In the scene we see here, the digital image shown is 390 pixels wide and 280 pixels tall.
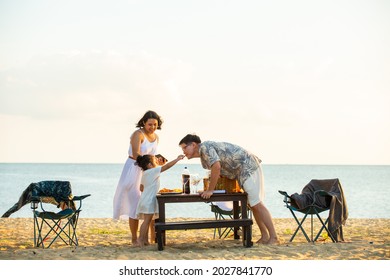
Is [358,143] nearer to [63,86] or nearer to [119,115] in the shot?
[119,115]

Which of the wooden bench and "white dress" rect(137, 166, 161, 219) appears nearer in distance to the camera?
the wooden bench

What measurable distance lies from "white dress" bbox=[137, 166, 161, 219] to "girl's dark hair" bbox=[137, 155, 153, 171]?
63 millimetres

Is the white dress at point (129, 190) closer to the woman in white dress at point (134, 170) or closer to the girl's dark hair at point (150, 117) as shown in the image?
the woman in white dress at point (134, 170)

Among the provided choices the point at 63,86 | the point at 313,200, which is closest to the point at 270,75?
the point at 63,86

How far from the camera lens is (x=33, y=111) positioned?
2620 cm

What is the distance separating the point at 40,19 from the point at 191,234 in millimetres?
3905

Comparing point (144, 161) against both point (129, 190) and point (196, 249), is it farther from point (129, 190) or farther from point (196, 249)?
point (196, 249)

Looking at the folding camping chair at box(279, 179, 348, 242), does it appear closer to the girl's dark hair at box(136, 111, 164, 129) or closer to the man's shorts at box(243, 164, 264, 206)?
the man's shorts at box(243, 164, 264, 206)

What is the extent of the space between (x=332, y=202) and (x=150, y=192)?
188 cm

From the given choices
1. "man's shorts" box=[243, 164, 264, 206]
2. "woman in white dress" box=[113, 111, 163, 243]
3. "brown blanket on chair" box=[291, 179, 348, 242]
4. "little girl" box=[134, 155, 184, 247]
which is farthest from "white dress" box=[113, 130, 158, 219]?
"brown blanket on chair" box=[291, 179, 348, 242]

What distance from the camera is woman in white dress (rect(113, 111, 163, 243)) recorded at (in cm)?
561

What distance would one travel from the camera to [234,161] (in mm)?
5375

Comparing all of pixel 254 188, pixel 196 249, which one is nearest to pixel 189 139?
pixel 254 188

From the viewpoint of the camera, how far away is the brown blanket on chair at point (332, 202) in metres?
5.74
